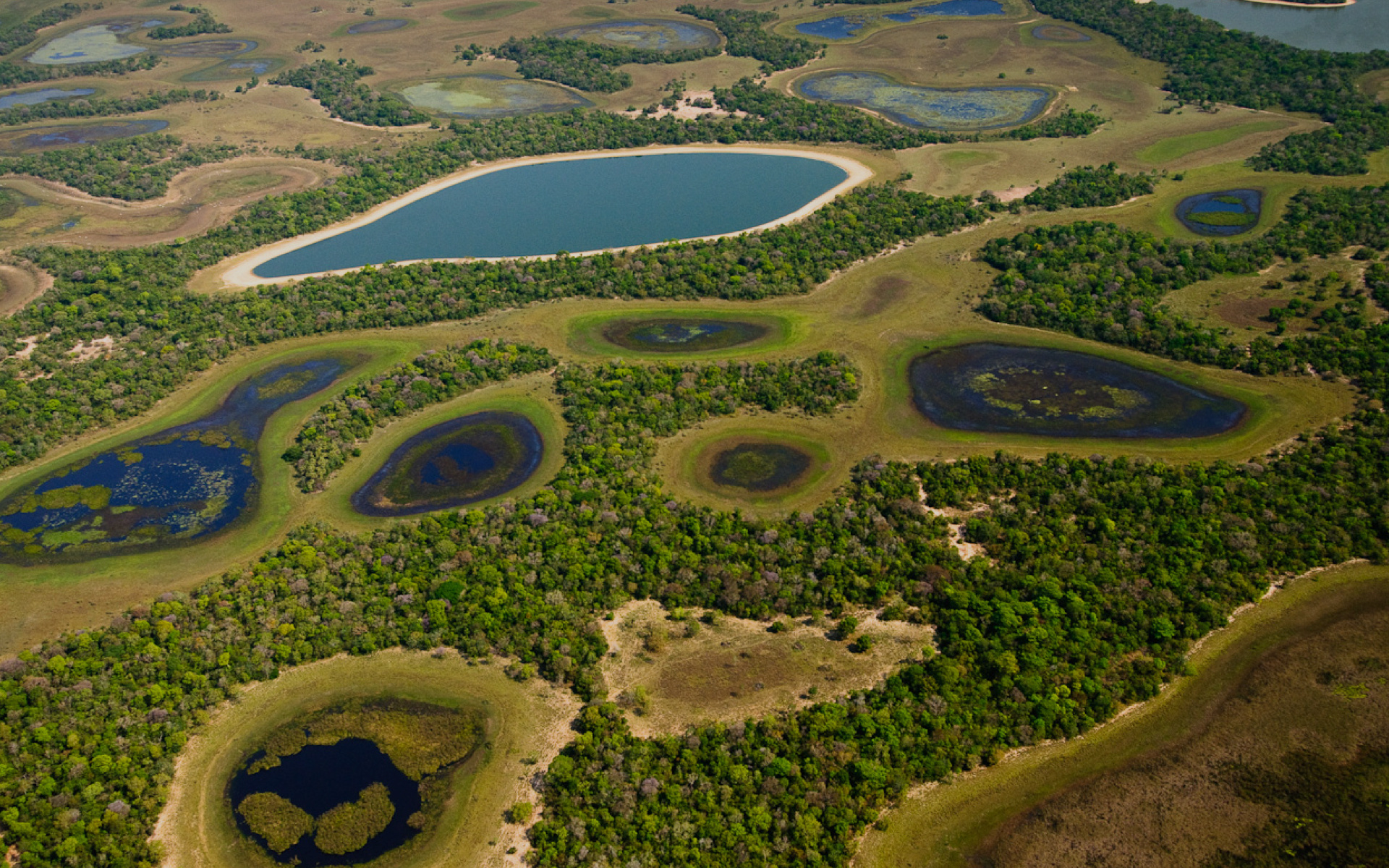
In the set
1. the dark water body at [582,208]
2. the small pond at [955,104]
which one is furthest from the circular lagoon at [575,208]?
the small pond at [955,104]

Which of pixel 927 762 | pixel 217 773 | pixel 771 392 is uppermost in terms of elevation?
pixel 771 392

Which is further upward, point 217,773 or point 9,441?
point 9,441

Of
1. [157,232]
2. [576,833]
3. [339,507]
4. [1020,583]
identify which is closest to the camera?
[576,833]

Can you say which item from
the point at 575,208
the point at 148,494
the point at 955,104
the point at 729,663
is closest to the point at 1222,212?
the point at 955,104

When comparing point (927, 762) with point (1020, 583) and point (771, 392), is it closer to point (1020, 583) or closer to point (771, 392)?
point (1020, 583)

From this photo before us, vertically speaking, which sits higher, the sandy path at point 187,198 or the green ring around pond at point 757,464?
the sandy path at point 187,198

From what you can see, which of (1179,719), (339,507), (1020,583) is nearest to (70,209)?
(339,507)

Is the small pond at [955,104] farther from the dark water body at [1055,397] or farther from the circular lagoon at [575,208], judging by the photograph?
the dark water body at [1055,397]
